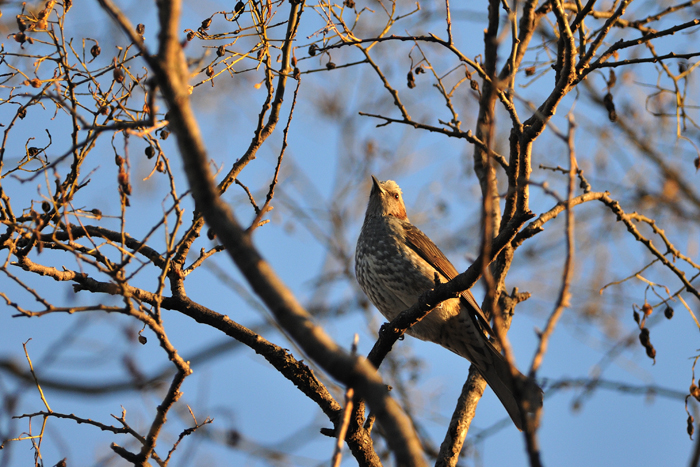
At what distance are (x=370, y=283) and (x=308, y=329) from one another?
3852 millimetres

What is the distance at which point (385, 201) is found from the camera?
648 cm

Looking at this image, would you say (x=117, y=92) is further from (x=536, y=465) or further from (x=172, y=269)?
(x=536, y=465)

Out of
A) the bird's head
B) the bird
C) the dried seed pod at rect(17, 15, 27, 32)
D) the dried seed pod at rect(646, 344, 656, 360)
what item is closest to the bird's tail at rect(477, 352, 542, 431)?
the bird

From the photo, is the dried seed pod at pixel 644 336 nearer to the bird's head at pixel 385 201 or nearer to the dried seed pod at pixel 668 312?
the dried seed pod at pixel 668 312

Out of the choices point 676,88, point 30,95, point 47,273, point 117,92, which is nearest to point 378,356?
point 47,273

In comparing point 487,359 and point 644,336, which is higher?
point 487,359

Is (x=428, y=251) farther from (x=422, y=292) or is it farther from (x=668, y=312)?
(x=668, y=312)

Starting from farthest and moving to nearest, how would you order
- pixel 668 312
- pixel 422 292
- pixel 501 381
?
pixel 422 292
pixel 501 381
pixel 668 312

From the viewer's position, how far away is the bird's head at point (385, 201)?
6438 millimetres

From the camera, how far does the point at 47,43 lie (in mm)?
3277

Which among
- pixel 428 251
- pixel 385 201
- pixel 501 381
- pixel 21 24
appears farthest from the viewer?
pixel 385 201

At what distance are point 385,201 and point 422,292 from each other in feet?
5.13

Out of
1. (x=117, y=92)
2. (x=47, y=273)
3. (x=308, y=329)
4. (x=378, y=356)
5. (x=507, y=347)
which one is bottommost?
(x=507, y=347)

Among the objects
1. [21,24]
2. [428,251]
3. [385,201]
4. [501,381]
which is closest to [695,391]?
[501,381]
